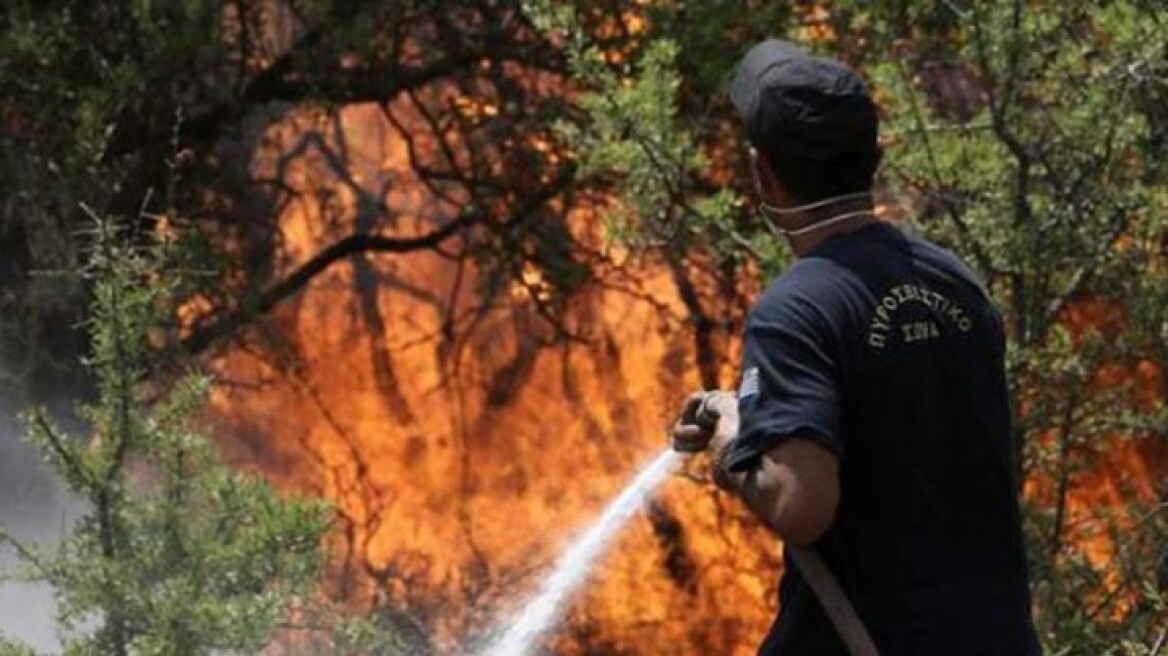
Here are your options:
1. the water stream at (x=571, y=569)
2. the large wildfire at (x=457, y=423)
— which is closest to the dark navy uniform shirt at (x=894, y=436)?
the water stream at (x=571, y=569)

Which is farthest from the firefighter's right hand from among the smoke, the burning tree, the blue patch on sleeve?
the smoke

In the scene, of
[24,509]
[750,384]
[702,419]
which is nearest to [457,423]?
[24,509]

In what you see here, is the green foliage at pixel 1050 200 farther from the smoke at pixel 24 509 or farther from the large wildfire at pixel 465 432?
the large wildfire at pixel 465 432

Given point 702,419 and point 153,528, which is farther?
point 153,528

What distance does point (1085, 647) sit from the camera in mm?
5160

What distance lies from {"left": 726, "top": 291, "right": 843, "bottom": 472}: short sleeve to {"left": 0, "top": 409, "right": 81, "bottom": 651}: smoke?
14.2 ft

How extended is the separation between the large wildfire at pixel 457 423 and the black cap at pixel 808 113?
721 cm

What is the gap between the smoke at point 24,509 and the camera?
21.6 ft

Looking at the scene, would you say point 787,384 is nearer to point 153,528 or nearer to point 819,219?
point 819,219

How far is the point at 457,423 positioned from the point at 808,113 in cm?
834

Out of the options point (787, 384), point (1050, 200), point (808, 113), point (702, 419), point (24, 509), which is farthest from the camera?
point (24, 509)

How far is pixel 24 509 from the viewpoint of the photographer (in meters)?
7.64

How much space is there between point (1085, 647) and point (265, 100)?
4.55 meters

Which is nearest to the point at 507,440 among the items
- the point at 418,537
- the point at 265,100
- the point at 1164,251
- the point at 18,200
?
the point at 418,537
